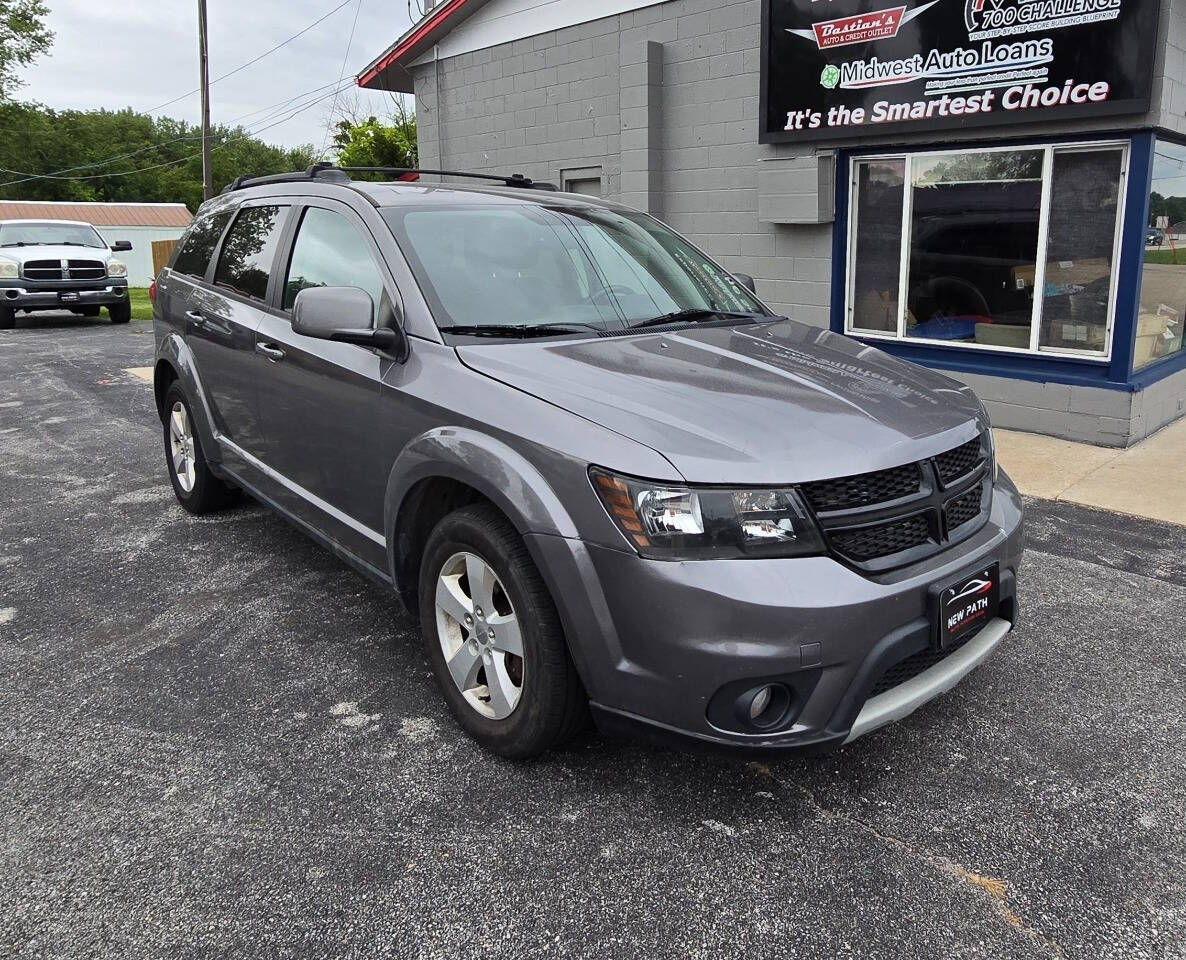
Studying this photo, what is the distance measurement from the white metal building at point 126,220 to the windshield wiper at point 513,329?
4869cm

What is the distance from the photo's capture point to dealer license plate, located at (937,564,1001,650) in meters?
2.66

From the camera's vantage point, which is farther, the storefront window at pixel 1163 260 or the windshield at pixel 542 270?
the storefront window at pixel 1163 260

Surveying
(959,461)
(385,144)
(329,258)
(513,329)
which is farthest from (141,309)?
(959,461)

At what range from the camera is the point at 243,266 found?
460cm

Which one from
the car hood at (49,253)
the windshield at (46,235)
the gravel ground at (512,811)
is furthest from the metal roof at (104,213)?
the gravel ground at (512,811)

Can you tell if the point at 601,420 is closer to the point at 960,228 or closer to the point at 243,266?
the point at 243,266

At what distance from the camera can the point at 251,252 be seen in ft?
15.0

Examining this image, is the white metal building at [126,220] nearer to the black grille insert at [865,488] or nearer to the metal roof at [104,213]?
the metal roof at [104,213]

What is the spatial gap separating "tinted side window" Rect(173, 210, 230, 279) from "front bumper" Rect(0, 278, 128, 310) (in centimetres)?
1302

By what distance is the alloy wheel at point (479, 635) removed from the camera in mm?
2928

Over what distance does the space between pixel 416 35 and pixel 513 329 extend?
35.5ft

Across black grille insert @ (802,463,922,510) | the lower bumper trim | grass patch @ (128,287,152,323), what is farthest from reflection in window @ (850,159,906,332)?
grass patch @ (128,287,152,323)

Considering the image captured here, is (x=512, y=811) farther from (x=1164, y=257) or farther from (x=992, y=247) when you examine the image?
(x=1164, y=257)

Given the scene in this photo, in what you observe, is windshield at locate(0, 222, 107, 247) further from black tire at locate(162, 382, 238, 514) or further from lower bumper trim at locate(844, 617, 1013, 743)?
lower bumper trim at locate(844, 617, 1013, 743)
